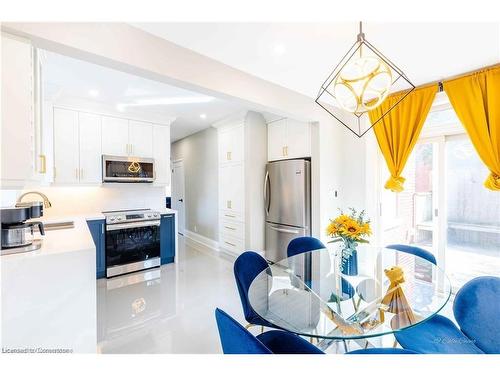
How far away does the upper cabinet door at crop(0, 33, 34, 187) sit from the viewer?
1.38 meters

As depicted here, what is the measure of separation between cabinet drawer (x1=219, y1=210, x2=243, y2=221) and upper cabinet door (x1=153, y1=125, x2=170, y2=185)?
126cm

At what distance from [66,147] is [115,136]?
2.22 ft

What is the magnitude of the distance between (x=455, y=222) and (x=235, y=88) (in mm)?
3148

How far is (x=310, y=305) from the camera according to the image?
164cm

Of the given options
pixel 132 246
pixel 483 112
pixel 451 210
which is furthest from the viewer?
pixel 132 246

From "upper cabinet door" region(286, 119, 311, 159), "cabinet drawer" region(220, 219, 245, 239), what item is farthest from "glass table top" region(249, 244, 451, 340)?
"cabinet drawer" region(220, 219, 245, 239)

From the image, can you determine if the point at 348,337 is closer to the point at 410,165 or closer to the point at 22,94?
the point at 22,94

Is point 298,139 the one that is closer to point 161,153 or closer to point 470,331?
point 161,153

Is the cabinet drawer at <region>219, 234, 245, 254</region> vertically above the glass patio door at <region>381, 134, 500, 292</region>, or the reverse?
the glass patio door at <region>381, 134, 500, 292</region>

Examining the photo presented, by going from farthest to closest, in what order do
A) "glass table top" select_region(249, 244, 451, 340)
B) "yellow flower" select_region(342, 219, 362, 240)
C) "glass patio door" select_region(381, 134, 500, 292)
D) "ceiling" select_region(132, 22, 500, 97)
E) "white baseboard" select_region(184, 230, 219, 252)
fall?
"white baseboard" select_region(184, 230, 219, 252) < "glass patio door" select_region(381, 134, 500, 292) < "ceiling" select_region(132, 22, 500, 97) < "yellow flower" select_region(342, 219, 362, 240) < "glass table top" select_region(249, 244, 451, 340)

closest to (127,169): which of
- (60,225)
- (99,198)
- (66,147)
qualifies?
(99,198)

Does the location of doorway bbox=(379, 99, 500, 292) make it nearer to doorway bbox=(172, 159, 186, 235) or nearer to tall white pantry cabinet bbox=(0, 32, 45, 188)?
tall white pantry cabinet bbox=(0, 32, 45, 188)

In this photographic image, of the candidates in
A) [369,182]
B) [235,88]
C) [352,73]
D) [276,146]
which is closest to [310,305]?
[352,73]

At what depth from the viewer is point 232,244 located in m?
4.61
